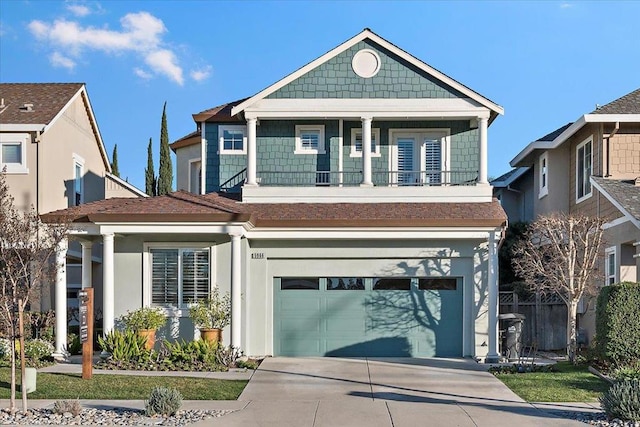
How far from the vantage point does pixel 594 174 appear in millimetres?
19750

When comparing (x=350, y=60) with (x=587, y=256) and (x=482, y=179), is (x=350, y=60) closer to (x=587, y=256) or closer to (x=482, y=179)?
(x=482, y=179)

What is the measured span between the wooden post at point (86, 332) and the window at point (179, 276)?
3421 millimetres

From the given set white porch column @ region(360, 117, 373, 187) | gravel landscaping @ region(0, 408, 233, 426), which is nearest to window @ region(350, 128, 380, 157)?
white porch column @ region(360, 117, 373, 187)

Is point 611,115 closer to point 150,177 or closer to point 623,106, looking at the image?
point 623,106

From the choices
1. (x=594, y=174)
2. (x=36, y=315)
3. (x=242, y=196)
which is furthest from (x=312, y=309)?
(x=594, y=174)

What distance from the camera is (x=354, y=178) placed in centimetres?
Result: 2097

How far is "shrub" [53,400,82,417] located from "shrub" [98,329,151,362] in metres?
4.83

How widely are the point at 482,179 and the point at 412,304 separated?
12.8 feet

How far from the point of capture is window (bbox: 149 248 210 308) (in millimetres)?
18328

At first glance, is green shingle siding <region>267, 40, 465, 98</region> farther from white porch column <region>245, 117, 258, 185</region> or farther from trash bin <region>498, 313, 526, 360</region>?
trash bin <region>498, 313, 526, 360</region>

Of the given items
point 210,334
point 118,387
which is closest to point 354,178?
point 210,334

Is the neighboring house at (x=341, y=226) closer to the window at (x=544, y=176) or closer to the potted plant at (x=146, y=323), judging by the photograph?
the potted plant at (x=146, y=323)

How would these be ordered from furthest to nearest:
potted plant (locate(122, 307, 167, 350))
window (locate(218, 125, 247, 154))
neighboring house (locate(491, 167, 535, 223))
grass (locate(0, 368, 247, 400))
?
1. neighboring house (locate(491, 167, 535, 223))
2. window (locate(218, 125, 247, 154))
3. potted plant (locate(122, 307, 167, 350))
4. grass (locate(0, 368, 247, 400))

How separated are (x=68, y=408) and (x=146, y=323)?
6.00 metres
